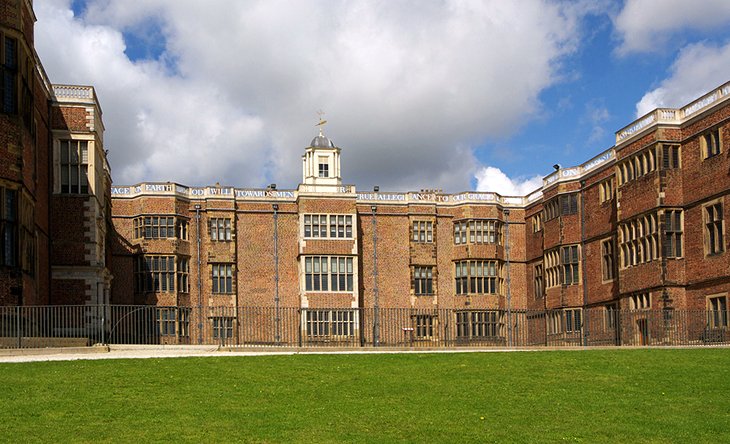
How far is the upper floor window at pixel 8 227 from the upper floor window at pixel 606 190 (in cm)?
2754

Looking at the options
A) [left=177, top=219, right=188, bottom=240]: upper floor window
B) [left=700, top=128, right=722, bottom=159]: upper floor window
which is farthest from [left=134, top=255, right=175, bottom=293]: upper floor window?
[left=700, top=128, right=722, bottom=159]: upper floor window

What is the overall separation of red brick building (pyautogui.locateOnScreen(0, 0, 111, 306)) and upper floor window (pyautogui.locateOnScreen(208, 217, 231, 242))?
10839 mm

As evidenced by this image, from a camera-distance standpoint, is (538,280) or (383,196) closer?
(538,280)

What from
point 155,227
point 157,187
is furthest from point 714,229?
point 157,187

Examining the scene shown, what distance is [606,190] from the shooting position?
46.4 meters

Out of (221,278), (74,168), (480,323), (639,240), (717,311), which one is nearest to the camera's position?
(717,311)

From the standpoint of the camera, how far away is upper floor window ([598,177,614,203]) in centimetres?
4572

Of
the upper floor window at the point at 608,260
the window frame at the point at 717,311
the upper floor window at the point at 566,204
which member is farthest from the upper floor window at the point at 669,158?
the upper floor window at the point at 566,204

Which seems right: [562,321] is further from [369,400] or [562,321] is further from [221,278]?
[369,400]

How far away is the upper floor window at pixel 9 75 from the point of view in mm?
29500

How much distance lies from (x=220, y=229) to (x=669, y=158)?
24.4 meters

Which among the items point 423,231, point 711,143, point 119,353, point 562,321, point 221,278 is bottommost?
point 119,353

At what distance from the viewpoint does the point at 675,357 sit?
26141 millimetres

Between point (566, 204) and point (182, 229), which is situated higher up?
point (566, 204)
